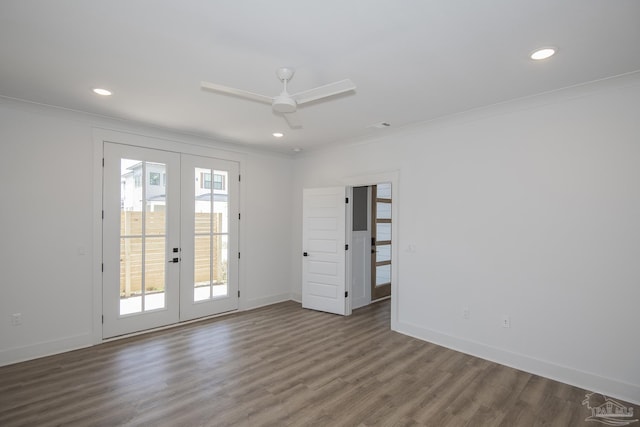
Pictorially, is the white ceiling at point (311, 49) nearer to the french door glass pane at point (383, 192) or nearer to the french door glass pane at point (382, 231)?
the french door glass pane at point (383, 192)

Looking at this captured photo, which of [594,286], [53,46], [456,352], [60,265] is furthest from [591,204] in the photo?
[60,265]

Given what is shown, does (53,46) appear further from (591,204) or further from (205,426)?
(591,204)

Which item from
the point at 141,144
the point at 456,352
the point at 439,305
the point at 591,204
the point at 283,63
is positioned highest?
the point at 283,63

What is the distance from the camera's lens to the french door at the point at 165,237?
3977 mm

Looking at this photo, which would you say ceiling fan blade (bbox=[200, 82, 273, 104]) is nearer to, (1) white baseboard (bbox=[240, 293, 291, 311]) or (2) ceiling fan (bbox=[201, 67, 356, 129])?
(2) ceiling fan (bbox=[201, 67, 356, 129])

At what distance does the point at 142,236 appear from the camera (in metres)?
4.20

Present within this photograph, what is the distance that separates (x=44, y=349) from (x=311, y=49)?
421 cm

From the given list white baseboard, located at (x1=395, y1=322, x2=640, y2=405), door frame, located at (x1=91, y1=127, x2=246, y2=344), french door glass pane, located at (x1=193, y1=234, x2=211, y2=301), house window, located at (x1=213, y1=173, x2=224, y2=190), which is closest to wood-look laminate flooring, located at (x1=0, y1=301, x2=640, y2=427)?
white baseboard, located at (x1=395, y1=322, x2=640, y2=405)

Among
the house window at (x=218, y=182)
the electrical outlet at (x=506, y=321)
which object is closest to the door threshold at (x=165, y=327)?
the house window at (x=218, y=182)

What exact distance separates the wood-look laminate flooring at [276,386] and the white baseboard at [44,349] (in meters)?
0.09

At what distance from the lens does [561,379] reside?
9.80 feet

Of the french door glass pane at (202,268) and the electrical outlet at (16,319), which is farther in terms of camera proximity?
the french door glass pane at (202,268)

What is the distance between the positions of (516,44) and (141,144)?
4255 mm

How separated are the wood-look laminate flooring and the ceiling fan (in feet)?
7.88
